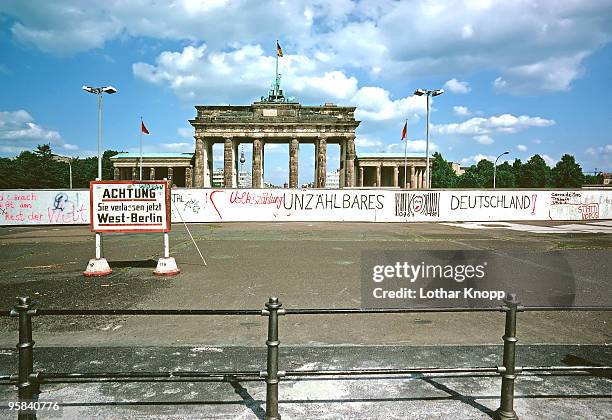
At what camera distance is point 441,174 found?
365 feet

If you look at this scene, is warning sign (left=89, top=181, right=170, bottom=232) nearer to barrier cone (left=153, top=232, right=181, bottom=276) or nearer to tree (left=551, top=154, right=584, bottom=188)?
barrier cone (left=153, top=232, right=181, bottom=276)

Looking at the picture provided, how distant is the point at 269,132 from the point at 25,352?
2515 inches

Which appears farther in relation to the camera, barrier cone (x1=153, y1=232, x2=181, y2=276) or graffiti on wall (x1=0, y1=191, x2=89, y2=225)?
graffiti on wall (x1=0, y1=191, x2=89, y2=225)

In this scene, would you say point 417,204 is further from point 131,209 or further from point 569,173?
point 569,173

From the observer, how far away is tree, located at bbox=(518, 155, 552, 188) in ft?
319

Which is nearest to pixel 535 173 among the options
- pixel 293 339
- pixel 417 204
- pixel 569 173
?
pixel 569 173

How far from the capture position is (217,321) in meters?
6.21

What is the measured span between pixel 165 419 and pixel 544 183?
10949 centimetres

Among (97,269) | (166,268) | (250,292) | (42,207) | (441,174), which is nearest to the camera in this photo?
(250,292)

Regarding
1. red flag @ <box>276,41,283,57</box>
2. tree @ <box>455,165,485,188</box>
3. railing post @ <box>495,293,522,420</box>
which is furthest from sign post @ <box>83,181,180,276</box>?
tree @ <box>455,165,485,188</box>

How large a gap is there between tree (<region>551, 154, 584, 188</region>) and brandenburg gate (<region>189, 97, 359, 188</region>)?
4916 cm

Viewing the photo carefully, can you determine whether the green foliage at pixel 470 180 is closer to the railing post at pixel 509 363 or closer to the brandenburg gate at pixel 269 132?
the brandenburg gate at pixel 269 132

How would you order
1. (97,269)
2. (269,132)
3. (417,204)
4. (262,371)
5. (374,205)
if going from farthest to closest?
1. (269,132)
2. (417,204)
3. (374,205)
4. (97,269)
5. (262,371)

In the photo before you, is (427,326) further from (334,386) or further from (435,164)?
(435,164)
